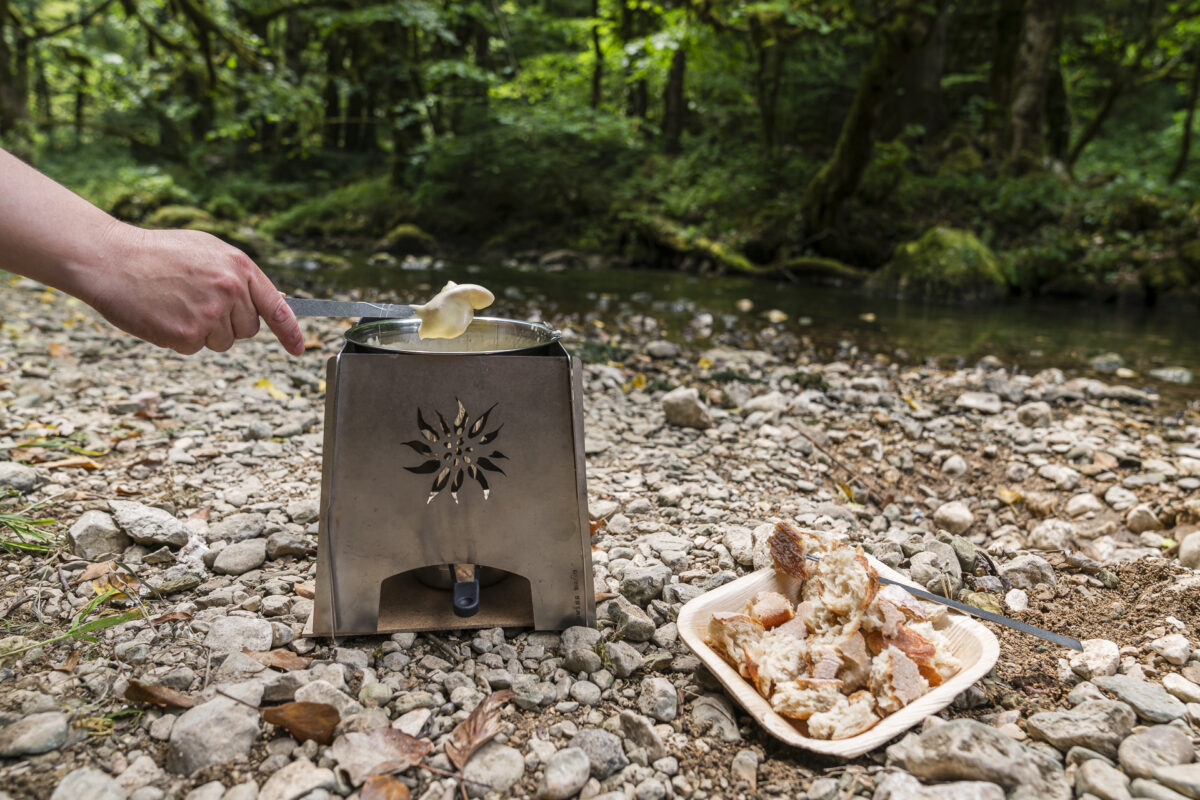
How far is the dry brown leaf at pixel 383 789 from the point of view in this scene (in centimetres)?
126

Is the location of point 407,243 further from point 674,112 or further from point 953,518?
point 953,518

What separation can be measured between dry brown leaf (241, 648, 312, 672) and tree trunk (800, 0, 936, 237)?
32.0 ft

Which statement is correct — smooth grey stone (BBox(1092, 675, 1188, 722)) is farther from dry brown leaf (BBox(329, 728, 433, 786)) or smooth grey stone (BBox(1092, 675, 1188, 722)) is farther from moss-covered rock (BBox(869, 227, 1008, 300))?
moss-covered rock (BBox(869, 227, 1008, 300))

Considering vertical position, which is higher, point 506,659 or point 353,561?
point 353,561

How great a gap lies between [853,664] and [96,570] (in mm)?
1989

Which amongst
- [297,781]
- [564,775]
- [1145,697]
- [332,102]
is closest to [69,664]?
[297,781]

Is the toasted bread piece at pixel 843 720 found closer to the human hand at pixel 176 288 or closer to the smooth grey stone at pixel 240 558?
the human hand at pixel 176 288

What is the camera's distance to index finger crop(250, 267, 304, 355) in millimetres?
1539

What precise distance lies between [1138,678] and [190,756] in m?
2.03

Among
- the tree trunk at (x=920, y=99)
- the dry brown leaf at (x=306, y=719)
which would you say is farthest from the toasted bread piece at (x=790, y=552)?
the tree trunk at (x=920, y=99)

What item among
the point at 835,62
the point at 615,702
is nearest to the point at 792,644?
the point at 615,702

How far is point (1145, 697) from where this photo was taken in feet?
4.99

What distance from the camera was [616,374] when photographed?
15.2 ft

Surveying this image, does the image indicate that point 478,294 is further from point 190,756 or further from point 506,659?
point 190,756
